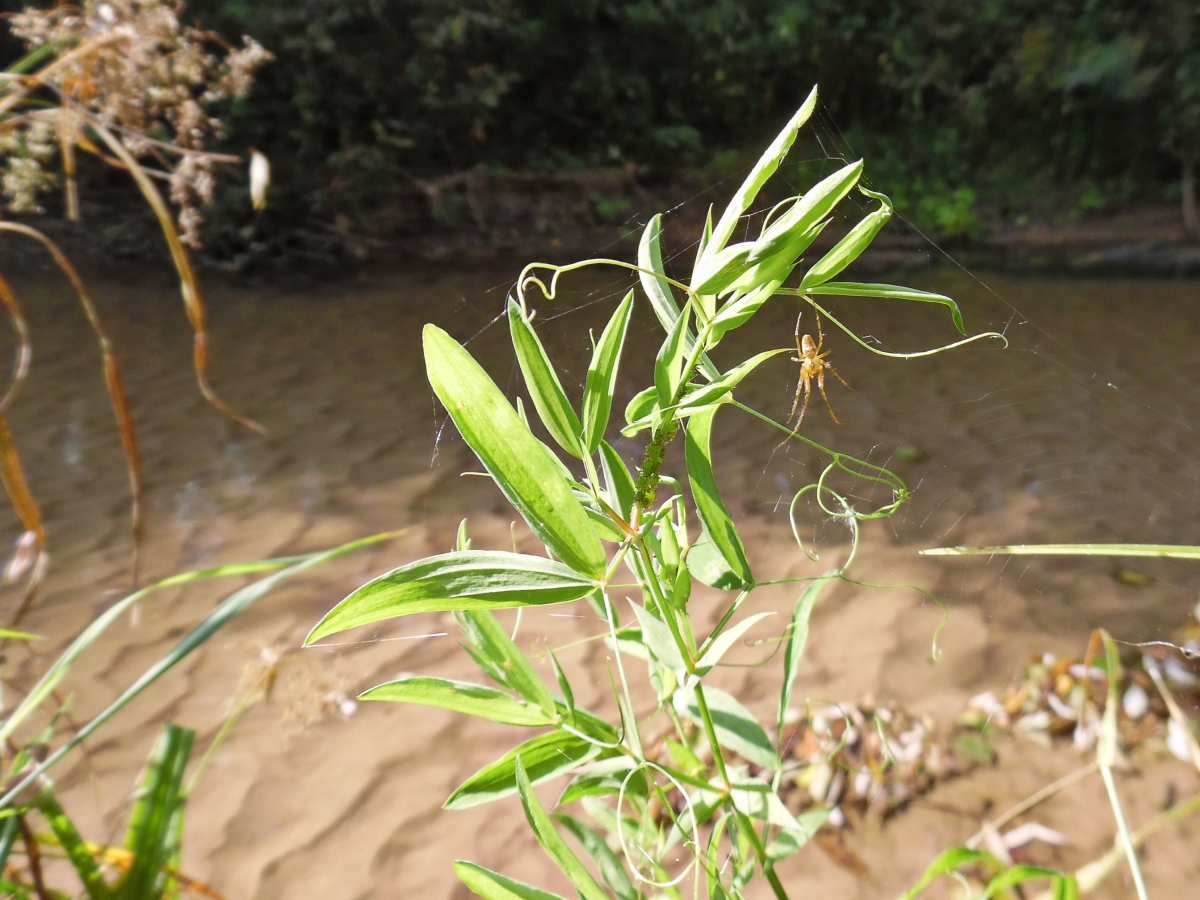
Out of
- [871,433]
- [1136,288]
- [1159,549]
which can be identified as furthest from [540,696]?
[1136,288]

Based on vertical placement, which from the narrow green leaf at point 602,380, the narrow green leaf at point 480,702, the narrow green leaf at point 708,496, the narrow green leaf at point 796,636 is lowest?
the narrow green leaf at point 480,702

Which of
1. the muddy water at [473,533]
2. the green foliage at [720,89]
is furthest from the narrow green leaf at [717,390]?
the green foliage at [720,89]

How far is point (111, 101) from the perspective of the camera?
1119 mm

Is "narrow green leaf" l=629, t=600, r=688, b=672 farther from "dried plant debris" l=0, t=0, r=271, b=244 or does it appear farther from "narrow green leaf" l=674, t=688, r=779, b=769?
"dried plant debris" l=0, t=0, r=271, b=244

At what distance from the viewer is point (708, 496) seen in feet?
1.24

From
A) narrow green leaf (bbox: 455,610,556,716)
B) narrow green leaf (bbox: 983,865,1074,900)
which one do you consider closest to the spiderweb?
narrow green leaf (bbox: 455,610,556,716)

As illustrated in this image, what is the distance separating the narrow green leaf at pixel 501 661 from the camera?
474mm

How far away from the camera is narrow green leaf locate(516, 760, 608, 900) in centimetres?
35

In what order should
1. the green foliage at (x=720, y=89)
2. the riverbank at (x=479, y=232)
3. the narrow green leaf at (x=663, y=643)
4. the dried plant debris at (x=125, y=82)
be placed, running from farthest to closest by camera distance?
the green foliage at (x=720, y=89)
the riverbank at (x=479, y=232)
the dried plant debris at (x=125, y=82)
the narrow green leaf at (x=663, y=643)

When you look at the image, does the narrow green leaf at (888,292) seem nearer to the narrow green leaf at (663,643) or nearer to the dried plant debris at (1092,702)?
the narrow green leaf at (663,643)

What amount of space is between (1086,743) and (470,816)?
1.00 metres

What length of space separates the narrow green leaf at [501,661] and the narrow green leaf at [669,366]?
227 millimetres

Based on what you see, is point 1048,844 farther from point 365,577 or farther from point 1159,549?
point 365,577

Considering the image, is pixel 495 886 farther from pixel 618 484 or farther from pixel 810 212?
pixel 810 212
